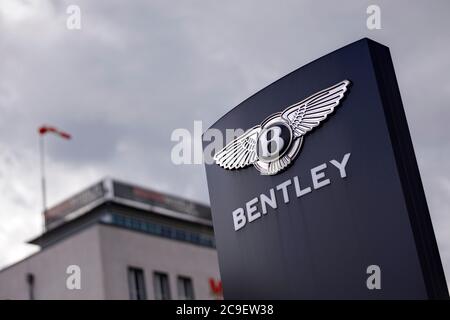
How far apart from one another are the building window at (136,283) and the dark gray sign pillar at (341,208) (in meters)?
31.2

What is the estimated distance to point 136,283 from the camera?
4962 centimetres

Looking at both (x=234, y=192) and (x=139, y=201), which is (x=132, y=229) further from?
(x=234, y=192)

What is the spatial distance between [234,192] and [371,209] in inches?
136

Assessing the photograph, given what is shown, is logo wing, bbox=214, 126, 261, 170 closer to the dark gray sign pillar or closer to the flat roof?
the dark gray sign pillar

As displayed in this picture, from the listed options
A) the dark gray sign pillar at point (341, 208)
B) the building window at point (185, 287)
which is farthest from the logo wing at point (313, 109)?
the building window at point (185, 287)

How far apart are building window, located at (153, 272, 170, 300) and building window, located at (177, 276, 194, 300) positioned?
837 mm

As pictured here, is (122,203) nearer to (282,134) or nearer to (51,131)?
(51,131)

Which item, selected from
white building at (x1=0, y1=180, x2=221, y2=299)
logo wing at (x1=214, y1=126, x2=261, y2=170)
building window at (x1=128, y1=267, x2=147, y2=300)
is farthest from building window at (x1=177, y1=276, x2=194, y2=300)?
logo wing at (x1=214, y1=126, x2=261, y2=170)

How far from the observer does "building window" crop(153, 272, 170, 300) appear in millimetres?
49688

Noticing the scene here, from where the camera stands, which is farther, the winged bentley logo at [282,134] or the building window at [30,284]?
the building window at [30,284]

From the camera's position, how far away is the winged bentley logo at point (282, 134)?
16.7m

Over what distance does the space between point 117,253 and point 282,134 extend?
32999mm

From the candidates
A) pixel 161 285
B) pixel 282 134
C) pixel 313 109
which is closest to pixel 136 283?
pixel 161 285

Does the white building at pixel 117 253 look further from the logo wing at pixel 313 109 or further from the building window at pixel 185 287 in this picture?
the logo wing at pixel 313 109
